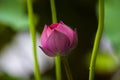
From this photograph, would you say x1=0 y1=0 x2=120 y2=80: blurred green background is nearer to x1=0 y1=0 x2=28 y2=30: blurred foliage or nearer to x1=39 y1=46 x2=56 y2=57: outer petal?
x1=0 y1=0 x2=28 y2=30: blurred foliage

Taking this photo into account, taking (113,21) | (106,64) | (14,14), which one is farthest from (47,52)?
(106,64)

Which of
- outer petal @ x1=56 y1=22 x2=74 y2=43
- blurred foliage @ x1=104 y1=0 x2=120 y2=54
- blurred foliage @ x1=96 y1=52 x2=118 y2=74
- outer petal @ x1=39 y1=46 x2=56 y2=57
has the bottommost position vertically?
blurred foliage @ x1=96 y1=52 x2=118 y2=74

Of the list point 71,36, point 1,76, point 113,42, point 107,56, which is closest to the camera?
point 71,36

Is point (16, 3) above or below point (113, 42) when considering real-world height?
above

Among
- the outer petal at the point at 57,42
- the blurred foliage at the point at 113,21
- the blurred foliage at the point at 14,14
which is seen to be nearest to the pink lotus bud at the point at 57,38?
the outer petal at the point at 57,42

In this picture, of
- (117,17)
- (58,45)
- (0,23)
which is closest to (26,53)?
(0,23)

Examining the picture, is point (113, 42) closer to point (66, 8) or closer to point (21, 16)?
A: point (21, 16)

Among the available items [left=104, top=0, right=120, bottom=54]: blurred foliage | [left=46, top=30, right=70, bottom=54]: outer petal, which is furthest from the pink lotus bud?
[left=104, top=0, right=120, bottom=54]: blurred foliage
